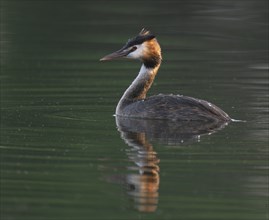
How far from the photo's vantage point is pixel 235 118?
47.4ft

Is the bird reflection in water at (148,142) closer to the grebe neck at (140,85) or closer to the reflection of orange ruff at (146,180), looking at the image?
the reflection of orange ruff at (146,180)

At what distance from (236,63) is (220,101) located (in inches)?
174

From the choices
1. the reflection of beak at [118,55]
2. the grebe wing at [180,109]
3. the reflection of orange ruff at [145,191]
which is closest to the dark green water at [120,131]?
the reflection of orange ruff at [145,191]

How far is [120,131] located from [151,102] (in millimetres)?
1121

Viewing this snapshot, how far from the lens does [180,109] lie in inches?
566

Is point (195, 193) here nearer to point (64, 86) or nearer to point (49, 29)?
point (64, 86)

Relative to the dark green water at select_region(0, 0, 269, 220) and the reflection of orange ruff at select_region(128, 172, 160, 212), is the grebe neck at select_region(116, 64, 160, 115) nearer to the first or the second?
the dark green water at select_region(0, 0, 269, 220)

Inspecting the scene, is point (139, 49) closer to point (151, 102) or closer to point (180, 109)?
point (151, 102)

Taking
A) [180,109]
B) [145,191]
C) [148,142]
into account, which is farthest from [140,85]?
[145,191]

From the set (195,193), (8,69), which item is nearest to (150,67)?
(8,69)

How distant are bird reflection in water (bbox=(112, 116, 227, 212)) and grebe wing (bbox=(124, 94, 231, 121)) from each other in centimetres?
10

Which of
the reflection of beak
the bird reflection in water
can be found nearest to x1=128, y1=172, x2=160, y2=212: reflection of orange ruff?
the bird reflection in water

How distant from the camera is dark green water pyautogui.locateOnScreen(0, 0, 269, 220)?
391 inches

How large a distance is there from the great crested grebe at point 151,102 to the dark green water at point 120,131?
317 mm
